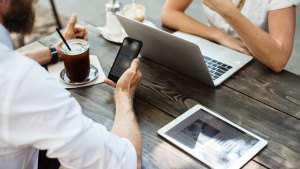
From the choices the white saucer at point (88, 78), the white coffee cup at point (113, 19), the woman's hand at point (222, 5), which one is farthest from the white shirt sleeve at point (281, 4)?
the white saucer at point (88, 78)

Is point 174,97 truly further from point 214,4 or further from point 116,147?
point 214,4

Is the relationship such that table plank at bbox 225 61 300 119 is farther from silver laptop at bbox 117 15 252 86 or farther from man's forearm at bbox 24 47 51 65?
man's forearm at bbox 24 47 51 65

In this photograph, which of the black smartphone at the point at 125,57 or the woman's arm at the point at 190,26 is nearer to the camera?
the black smartphone at the point at 125,57

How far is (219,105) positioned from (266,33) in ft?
1.50

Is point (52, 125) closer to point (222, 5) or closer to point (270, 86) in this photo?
point (270, 86)

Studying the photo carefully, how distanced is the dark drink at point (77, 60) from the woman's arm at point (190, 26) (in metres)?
0.48

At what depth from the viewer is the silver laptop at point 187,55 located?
1.14 m

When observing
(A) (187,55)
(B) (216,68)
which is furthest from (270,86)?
(A) (187,55)

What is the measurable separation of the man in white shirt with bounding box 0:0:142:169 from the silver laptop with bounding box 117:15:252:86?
1.26ft

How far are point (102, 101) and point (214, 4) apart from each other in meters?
0.61

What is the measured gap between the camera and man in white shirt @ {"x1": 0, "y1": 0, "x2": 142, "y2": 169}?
2.25 ft

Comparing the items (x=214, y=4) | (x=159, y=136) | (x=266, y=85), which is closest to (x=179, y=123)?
(x=159, y=136)

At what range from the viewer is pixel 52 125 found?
71cm

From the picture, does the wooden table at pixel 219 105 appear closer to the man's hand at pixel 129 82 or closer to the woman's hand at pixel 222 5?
the man's hand at pixel 129 82
